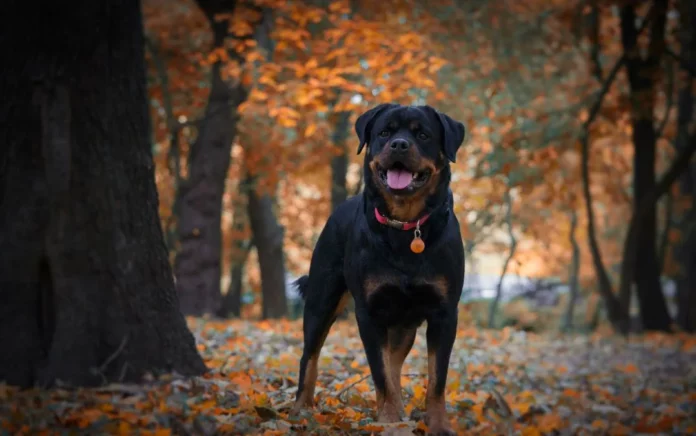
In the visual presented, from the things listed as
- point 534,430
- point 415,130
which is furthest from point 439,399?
point 415,130

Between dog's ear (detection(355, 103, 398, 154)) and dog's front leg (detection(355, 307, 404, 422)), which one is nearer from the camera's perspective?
dog's front leg (detection(355, 307, 404, 422))

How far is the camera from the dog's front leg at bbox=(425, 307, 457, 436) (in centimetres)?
497

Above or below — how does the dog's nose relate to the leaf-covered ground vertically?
above

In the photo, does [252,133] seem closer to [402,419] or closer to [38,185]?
[38,185]

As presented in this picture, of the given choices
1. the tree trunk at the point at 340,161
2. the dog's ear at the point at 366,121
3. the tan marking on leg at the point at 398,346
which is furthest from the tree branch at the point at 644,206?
the dog's ear at the point at 366,121

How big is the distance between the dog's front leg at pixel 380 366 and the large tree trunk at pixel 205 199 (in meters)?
9.66

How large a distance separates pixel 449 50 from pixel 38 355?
12489 millimetres

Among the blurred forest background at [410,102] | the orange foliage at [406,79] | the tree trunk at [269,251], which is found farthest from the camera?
the tree trunk at [269,251]

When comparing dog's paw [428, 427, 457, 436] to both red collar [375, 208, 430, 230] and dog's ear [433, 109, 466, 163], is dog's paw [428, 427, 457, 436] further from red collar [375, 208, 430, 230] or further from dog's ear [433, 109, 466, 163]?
dog's ear [433, 109, 466, 163]

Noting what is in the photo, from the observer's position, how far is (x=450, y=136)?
5.25m

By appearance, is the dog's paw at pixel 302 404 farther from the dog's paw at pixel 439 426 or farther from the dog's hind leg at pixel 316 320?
the dog's paw at pixel 439 426

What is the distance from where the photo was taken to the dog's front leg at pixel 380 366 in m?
5.13

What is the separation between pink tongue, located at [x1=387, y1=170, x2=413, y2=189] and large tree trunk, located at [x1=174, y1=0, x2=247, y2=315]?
32.1ft

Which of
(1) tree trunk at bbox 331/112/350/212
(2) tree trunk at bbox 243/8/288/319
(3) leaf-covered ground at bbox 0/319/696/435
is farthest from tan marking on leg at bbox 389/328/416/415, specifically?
(2) tree trunk at bbox 243/8/288/319
